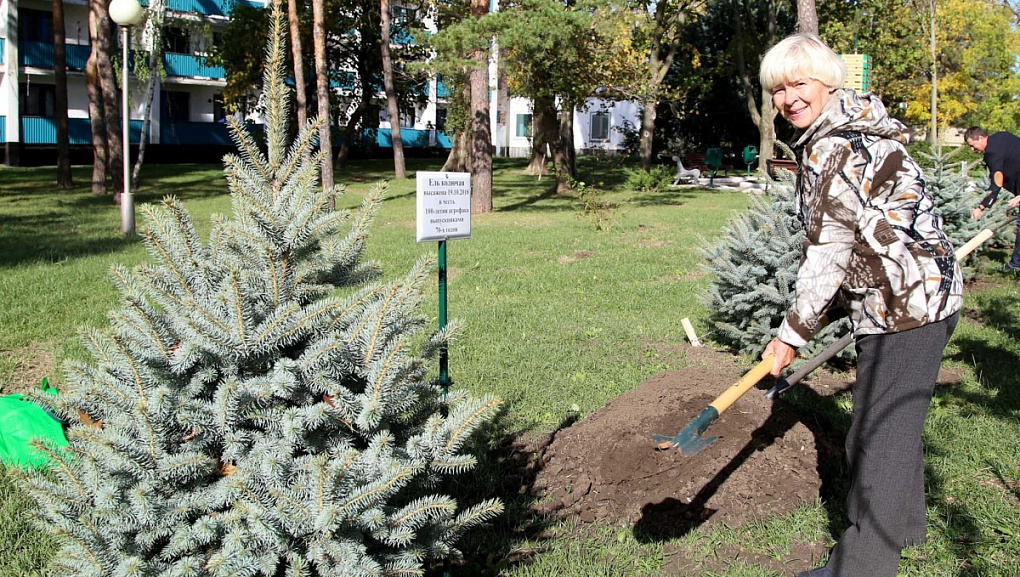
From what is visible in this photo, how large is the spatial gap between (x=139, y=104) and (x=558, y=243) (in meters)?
32.3

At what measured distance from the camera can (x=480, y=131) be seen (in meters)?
18.1

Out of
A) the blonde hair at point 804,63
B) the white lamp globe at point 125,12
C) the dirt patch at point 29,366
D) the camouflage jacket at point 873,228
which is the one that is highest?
the white lamp globe at point 125,12

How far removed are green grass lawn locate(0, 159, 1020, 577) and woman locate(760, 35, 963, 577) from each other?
0.77m

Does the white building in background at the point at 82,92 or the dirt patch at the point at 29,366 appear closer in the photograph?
the dirt patch at the point at 29,366

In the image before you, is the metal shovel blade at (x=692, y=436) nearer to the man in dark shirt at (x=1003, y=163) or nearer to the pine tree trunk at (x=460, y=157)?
the man in dark shirt at (x=1003, y=163)

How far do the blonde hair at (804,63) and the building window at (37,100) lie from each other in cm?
3966

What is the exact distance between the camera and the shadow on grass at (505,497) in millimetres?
3537

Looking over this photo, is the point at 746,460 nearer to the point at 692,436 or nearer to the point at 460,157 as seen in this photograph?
the point at 692,436

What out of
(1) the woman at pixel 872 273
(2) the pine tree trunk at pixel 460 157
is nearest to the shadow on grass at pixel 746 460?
(1) the woman at pixel 872 273

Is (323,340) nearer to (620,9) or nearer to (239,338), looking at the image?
(239,338)

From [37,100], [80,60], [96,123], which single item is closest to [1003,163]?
[96,123]

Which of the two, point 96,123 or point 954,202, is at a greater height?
point 96,123

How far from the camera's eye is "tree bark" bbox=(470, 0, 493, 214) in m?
17.5

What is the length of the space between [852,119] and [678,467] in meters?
1.97
